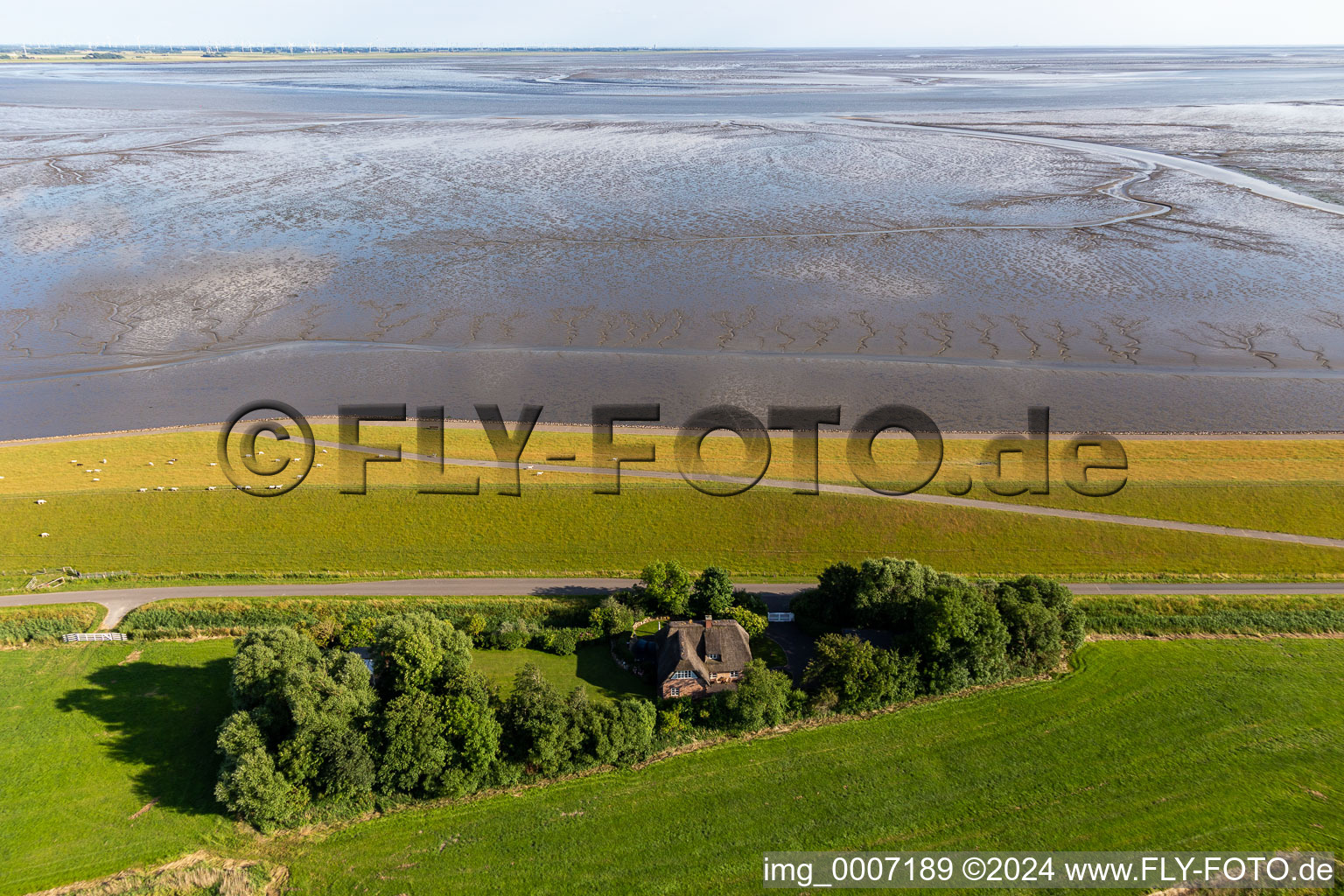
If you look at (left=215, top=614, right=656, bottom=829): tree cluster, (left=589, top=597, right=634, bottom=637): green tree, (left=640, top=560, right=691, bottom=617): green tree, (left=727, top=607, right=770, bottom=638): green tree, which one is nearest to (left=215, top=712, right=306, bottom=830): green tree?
(left=215, top=614, right=656, bottom=829): tree cluster

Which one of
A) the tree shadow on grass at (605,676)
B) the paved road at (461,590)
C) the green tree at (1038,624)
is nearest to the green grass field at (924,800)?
the green tree at (1038,624)

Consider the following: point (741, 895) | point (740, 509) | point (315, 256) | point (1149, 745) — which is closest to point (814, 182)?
point (315, 256)

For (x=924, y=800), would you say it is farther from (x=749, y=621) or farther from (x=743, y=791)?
(x=749, y=621)

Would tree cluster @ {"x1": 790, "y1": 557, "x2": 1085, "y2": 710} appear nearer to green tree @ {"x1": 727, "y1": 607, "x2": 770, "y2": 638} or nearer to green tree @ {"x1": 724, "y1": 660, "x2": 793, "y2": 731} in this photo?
green tree @ {"x1": 724, "y1": 660, "x2": 793, "y2": 731}

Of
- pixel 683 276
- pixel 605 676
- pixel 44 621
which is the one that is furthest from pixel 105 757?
pixel 683 276

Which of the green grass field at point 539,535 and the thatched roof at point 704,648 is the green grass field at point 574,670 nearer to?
the thatched roof at point 704,648
